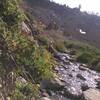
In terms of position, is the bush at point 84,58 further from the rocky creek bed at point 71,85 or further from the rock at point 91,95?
the rock at point 91,95

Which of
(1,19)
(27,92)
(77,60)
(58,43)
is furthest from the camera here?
(58,43)

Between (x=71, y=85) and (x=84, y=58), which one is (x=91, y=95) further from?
(x=84, y=58)

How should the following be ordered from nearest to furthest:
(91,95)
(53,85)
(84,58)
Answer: (91,95) < (53,85) < (84,58)

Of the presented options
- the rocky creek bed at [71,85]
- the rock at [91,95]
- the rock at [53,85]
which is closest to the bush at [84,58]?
the rocky creek bed at [71,85]

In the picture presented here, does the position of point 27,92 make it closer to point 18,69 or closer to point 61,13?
point 18,69

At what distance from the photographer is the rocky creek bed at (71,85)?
15.3m

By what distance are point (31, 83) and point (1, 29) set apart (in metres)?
1.11

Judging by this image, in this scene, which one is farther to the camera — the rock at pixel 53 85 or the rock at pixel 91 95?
the rock at pixel 91 95

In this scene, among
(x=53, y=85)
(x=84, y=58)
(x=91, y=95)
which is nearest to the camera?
(x=91, y=95)

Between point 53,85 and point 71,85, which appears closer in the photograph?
point 53,85

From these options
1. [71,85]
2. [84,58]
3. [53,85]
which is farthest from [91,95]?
[84,58]

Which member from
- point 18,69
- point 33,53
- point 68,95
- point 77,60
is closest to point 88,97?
point 68,95

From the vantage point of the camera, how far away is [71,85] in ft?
61.3

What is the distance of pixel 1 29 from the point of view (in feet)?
21.3
